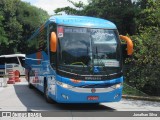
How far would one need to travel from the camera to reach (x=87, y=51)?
13.2 m

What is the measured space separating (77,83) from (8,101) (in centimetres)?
438

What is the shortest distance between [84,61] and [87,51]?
1.27 ft

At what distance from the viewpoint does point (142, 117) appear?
11922mm

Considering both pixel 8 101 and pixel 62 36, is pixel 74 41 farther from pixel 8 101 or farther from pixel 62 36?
pixel 8 101

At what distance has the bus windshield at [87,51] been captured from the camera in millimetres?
13039

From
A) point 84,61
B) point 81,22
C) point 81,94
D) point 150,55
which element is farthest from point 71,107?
point 150,55

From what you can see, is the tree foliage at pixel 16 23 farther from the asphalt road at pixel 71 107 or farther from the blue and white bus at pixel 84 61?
the blue and white bus at pixel 84 61

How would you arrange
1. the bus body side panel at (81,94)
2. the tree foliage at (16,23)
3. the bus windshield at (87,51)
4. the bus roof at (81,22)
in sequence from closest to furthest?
1. the bus body side panel at (81,94)
2. the bus windshield at (87,51)
3. the bus roof at (81,22)
4. the tree foliage at (16,23)

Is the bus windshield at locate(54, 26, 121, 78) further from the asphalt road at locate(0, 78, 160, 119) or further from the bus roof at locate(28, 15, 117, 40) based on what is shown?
the asphalt road at locate(0, 78, 160, 119)

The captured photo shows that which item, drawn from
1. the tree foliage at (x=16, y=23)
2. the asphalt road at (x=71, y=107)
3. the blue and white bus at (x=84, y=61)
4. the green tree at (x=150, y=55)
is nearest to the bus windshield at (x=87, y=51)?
the blue and white bus at (x=84, y=61)

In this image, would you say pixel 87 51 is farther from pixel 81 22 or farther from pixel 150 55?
pixel 150 55

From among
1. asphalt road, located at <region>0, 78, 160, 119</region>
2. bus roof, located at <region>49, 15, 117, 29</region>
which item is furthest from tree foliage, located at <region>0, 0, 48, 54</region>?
bus roof, located at <region>49, 15, 117, 29</region>

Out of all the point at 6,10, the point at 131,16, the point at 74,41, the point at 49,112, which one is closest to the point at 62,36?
the point at 74,41

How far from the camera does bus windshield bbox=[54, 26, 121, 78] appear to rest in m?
13.0
